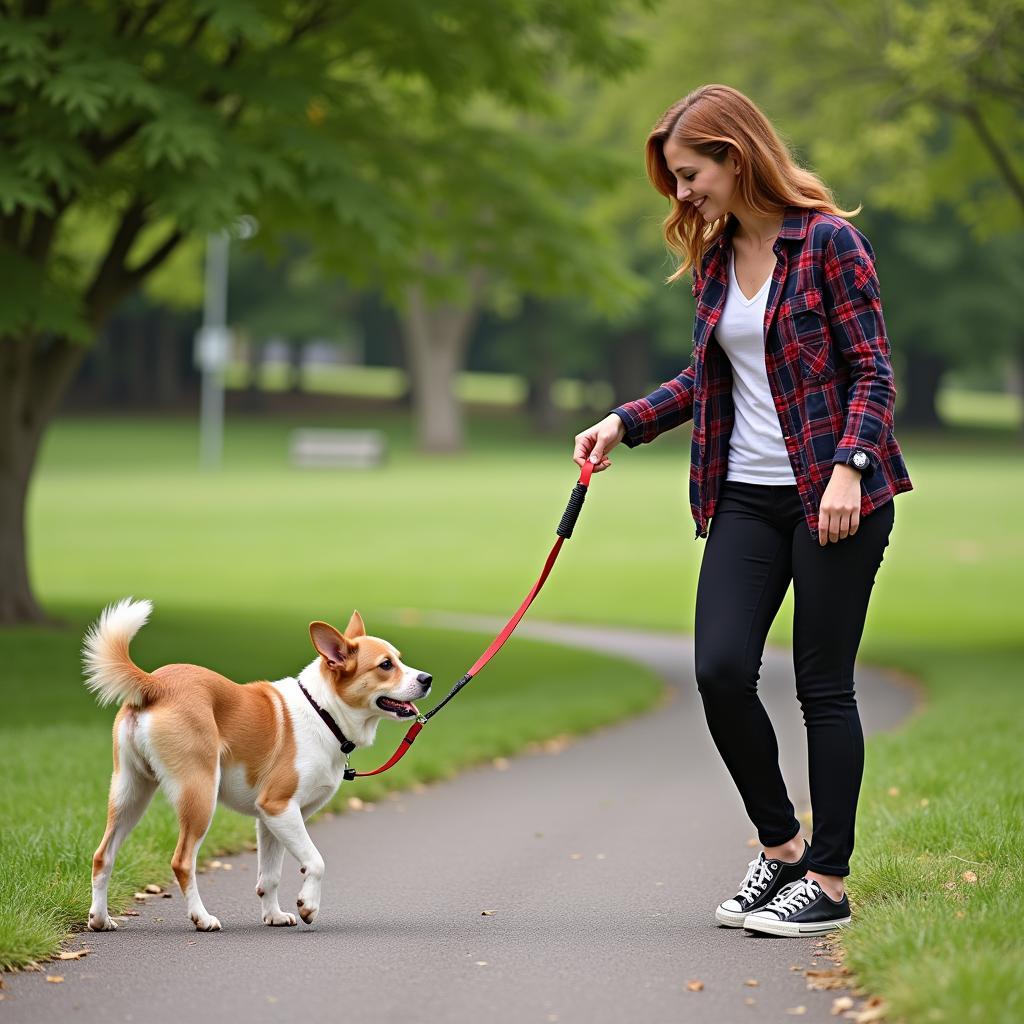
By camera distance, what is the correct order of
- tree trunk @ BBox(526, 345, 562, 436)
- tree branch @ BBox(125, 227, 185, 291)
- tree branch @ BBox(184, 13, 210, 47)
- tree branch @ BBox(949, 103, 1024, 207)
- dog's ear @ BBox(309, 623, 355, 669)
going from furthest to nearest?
1. tree trunk @ BBox(526, 345, 562, 436)
2. tree branch @ BBox(949, 103, 1024, 207)
3. tree branch @ BBox(125, 227, 185, 291)
4. tree branch @ BBox(184, 13, 210, 47)
5. dog's ear @ BBox(309, 623, 355, 669)

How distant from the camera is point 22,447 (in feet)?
51.7

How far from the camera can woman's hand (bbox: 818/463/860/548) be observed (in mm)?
5098

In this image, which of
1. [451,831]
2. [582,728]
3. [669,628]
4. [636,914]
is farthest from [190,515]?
[636,914]

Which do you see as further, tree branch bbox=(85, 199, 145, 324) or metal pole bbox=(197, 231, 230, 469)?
metal pole bbox=(197, 231, 230, 469)

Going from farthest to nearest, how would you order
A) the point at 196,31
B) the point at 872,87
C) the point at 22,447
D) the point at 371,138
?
the point at 872,87 → the point at 22,447 → the point at 371,138 → the point at 196,31

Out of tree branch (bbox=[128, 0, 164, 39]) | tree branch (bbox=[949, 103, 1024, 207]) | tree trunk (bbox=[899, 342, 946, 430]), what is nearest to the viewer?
tree branch (bbox=[128, 0, 164, 39])

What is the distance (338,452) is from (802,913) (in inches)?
1819

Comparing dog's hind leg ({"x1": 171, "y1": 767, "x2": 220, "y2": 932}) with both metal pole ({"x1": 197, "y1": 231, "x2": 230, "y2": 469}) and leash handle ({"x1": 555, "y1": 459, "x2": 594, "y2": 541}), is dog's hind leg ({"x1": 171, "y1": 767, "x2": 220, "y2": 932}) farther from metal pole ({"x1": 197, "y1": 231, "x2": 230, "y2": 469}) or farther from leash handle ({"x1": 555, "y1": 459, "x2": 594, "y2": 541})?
metal pole ({"x1": 197, "y1": 231, "x2": 230, "y2": 469})

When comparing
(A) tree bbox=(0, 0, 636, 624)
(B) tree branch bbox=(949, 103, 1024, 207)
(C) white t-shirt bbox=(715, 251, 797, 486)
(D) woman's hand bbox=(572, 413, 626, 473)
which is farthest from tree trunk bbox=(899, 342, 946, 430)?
(C) white t-shirt bbox=(715, 251, 797, 486)

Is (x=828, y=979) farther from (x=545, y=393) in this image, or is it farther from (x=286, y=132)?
(x=545, y=393)

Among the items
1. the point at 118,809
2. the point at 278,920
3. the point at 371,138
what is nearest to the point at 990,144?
the point at 371,138

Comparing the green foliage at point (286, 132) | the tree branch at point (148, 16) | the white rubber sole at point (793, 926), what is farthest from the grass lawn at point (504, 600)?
the tree branch at point (148, 16)

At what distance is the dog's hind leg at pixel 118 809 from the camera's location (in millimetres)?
5410

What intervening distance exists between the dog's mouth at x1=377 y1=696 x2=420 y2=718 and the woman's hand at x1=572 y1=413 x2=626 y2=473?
102 cm
